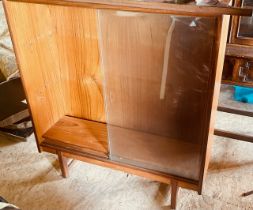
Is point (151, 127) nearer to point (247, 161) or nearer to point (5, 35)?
point (247, 161)

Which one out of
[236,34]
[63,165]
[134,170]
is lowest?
[63,165]

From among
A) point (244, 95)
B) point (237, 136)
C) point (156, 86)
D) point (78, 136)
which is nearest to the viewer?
point (156, 86)

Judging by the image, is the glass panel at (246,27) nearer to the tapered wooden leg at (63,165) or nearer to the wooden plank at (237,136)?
the wooden plank at (237,136)

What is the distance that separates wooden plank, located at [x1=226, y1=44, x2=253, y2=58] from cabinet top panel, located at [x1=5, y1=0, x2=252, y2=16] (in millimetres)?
261

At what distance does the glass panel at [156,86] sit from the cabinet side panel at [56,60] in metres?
0.19

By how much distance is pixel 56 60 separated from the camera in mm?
1522

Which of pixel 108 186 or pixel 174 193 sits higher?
pixel 174 193

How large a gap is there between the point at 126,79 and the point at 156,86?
133mm

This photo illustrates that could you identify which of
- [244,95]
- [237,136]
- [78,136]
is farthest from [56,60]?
[244,95]

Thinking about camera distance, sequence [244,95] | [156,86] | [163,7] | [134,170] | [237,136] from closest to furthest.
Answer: [163,7], [156,86], [134,170], [237,136], [244,95]

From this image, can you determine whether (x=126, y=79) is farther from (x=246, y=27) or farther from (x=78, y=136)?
(x=246, y=27)

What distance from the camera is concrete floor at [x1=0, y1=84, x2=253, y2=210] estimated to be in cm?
146

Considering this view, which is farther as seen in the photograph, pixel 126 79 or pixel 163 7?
pixel 126 79

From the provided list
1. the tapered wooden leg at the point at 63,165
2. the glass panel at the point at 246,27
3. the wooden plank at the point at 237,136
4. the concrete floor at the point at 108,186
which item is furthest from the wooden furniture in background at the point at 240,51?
the tapered wooden leg at the point at 63,165
